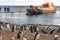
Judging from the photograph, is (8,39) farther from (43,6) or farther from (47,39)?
(43,6)

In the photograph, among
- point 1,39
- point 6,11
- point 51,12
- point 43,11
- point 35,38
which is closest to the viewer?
point 1,39

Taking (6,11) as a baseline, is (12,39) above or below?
above

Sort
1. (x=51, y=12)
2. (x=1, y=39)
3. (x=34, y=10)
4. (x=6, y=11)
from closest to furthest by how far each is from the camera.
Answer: (x=1, y=39) < (x=6, y=11) < (x=34, y=10) < (x=51, y=12)

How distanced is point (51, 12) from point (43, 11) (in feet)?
19.7

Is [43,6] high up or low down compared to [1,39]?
down

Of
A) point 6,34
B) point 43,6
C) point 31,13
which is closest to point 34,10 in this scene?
point 31,13

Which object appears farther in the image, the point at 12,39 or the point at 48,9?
the point at 48,9

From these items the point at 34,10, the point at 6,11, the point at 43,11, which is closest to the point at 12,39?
the point at 6,11

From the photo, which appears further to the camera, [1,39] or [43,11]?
[43,11]

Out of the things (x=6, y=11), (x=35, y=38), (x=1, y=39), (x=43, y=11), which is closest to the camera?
(x=1, y=39)

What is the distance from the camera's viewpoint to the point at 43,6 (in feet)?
274

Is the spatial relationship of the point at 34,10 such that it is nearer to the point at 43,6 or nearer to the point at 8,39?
the point at 43,6

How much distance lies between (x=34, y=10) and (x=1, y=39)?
203ft

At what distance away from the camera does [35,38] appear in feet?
53.9
